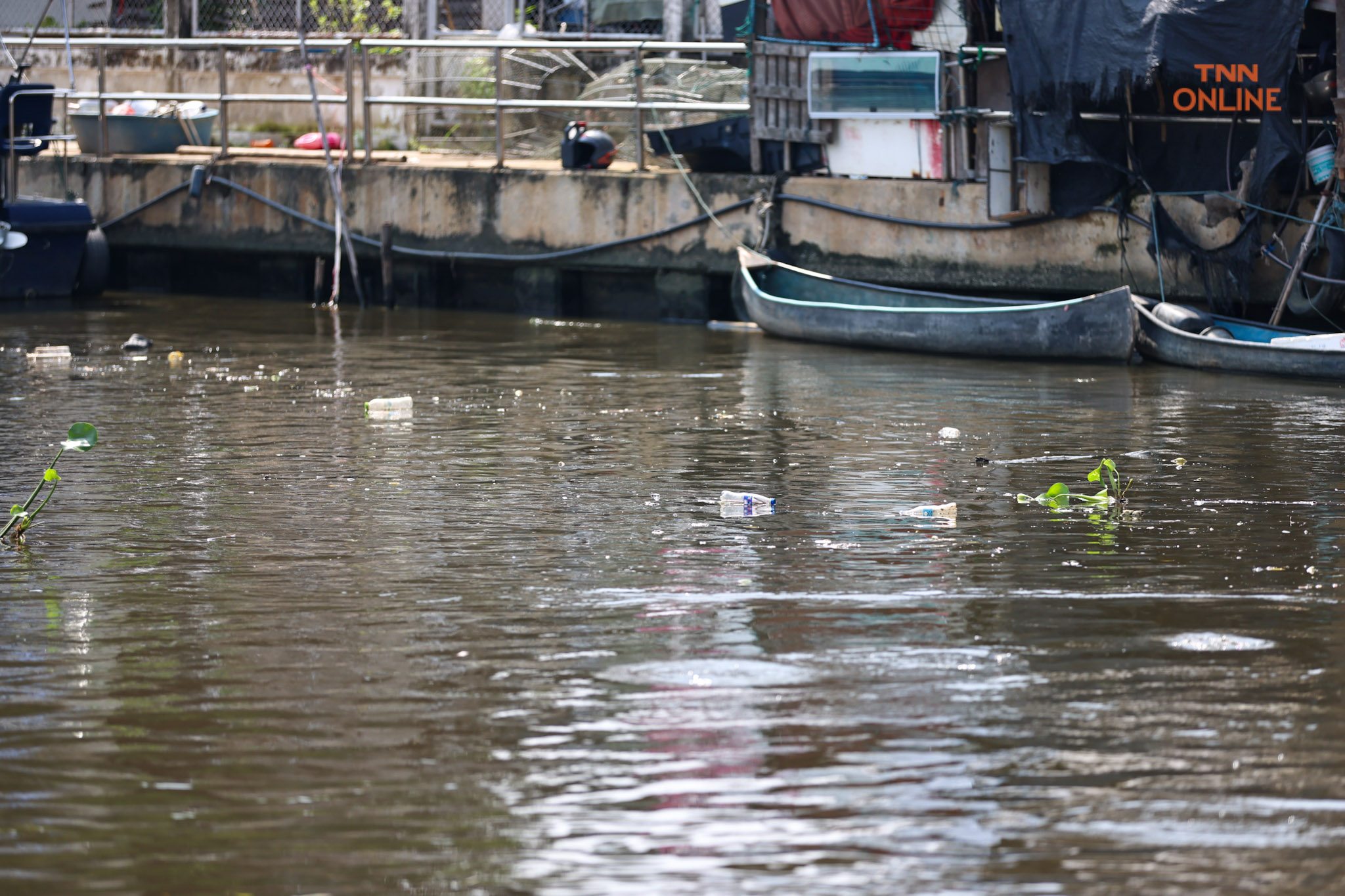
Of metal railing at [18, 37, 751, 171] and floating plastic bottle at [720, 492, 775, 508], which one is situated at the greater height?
metal railing at [18, 37, 751, 171]

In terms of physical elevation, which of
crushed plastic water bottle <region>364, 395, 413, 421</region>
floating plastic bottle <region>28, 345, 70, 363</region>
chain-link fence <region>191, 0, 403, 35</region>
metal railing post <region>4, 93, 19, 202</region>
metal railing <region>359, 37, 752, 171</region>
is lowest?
crushed plastic water bottle <region>364, 395, 413, 421</region>

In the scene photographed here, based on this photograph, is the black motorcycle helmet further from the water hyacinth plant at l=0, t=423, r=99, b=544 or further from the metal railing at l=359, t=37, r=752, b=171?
the water hyacinth plant at l=0, t=423, r=99, b=544

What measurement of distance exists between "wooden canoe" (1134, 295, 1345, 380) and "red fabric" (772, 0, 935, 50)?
11.1 ft

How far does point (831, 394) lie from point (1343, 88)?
4.45 meters

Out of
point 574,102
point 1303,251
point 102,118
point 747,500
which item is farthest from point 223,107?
point 747,500

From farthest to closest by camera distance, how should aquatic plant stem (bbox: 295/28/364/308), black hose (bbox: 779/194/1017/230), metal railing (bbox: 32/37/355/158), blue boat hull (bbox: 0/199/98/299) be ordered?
metal railing (bbox: 32/37/355/158) → aquatic plant stem (bbox: 295/28/364/308) → blue boat hull (bbox: 0/199/98/299) → black hose (bbox: 779/194/1017/230)

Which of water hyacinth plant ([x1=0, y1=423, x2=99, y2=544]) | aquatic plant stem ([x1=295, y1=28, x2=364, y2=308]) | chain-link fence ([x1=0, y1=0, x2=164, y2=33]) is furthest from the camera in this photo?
chain-link fence ([x1=0, y1=0, x2=164, y2=33])

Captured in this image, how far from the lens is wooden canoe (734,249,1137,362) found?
13578mm

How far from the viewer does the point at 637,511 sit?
790 centimetres

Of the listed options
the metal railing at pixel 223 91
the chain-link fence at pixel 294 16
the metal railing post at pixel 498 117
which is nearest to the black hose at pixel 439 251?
the metal railing at pixel 223 91

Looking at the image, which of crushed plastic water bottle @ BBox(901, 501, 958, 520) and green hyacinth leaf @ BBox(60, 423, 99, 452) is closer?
green hyacinth leaf @ BBox(60, 423, 99, 452)

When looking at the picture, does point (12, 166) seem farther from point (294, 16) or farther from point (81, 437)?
point (81, 437)

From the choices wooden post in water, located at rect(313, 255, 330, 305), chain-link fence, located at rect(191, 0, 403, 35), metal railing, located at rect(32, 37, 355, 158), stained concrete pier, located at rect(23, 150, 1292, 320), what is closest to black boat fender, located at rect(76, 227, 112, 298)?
stained concrete pier, located at rect(23, 150, 1292, 320)

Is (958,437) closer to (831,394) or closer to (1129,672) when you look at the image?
(831,394)
